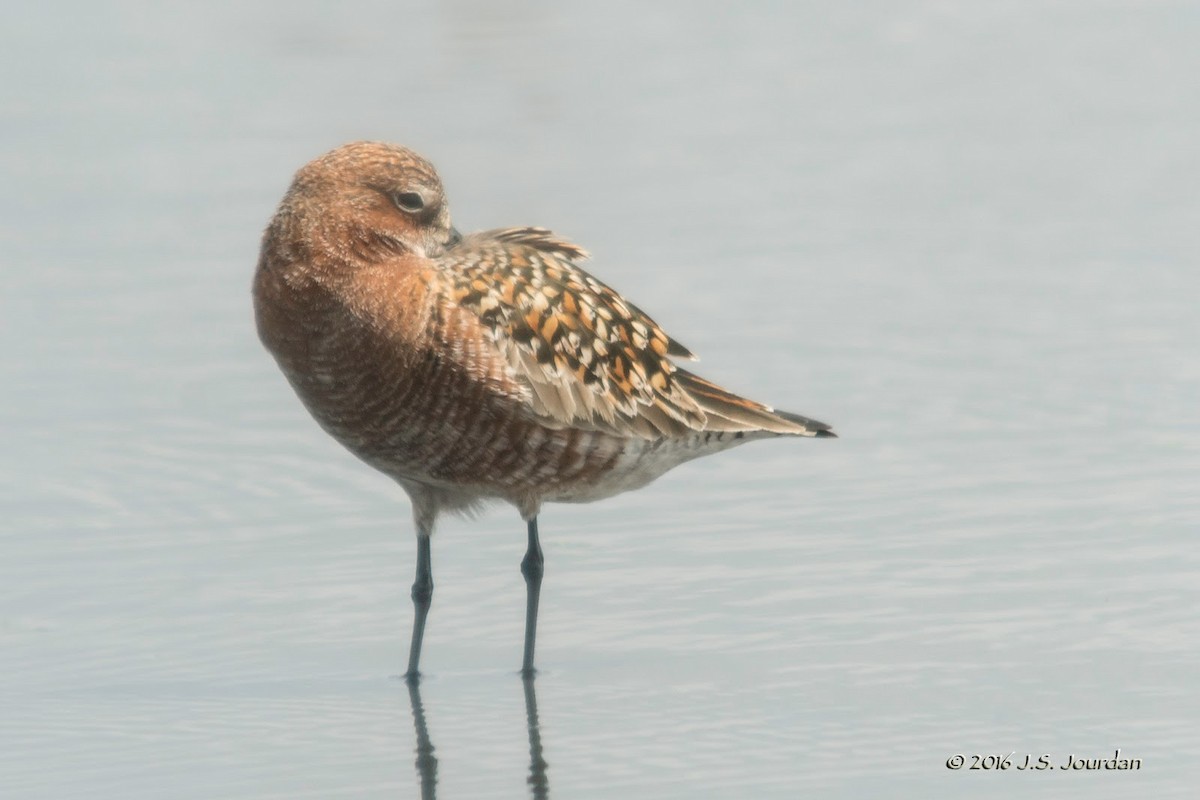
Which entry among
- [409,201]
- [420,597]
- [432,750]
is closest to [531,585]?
[420,597]

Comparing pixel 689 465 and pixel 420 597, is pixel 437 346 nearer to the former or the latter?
pixel 420 597

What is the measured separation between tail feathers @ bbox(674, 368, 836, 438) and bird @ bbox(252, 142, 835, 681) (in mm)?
185

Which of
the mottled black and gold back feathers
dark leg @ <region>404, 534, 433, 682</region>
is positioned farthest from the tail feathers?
dark leg @ <region>404, 534, 433, 682</region>

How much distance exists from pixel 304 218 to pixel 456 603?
153 centimetres

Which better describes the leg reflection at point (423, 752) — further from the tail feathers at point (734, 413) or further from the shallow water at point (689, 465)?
the tail feathers at point (734, 413)

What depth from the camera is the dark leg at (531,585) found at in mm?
7805

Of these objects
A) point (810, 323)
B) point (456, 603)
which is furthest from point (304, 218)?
point (810, 323)

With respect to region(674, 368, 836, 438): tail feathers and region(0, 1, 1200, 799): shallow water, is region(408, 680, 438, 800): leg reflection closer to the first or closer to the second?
region(0, 1, 1200, 799): shallow water

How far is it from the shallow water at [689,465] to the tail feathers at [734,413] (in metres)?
0.33

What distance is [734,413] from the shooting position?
8.82 m

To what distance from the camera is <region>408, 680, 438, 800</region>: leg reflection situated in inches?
268

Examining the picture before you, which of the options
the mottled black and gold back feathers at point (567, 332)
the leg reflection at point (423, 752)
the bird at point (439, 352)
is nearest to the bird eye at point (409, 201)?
the bird at point (439, 352)

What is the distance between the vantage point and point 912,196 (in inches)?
494

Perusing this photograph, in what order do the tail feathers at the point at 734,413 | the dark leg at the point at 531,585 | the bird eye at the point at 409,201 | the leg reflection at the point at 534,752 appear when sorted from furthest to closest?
Answer: 1. the tail feathers at the point at 734,413
2. the bird eye at the point at 409,201
3. the dark leg at the point at 531,585
4. the leg reflection at the point at 534,752
